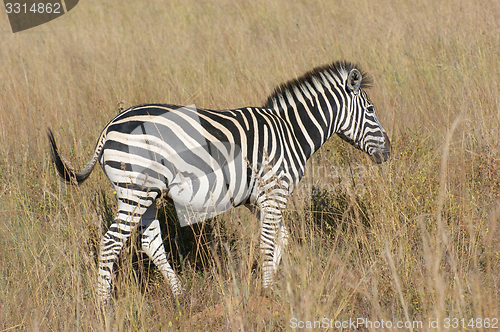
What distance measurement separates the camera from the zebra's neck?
381cm

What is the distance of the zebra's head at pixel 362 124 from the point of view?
3941mm

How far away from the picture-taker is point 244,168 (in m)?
3.29

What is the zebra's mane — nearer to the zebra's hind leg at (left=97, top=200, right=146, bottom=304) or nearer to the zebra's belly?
the zebra's belly

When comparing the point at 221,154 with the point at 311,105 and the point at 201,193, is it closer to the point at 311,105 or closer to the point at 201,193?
the point at 201,193

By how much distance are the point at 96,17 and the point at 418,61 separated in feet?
23.7

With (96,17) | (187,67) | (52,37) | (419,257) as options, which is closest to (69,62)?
(52,37)

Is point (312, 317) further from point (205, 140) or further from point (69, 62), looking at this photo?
point (69, 62)

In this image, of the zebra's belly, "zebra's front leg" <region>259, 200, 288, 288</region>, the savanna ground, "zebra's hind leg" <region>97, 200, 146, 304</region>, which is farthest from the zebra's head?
"zebra's hind leg" <region>97, 200, 146, 304</region>

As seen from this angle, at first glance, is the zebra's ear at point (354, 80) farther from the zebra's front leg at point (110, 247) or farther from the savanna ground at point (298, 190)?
the zebra's front leg at point (110, 247)

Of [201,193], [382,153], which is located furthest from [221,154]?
[382,153]

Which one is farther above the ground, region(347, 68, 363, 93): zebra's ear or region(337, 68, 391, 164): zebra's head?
region(347, 68, 363, 93): zebra's ear

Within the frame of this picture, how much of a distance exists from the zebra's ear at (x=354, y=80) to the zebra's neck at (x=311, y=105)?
0.10 metres

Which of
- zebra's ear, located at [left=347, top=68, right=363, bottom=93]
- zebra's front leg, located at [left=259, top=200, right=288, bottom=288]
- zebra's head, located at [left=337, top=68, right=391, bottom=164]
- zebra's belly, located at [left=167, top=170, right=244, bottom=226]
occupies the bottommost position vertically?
zebra's front leg, located at [left=259, top=200, right=288, bottom=288]

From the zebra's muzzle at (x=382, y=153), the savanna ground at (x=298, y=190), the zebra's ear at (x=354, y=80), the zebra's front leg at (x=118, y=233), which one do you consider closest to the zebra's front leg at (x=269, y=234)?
the savanna ground at (x=298, y=190)
